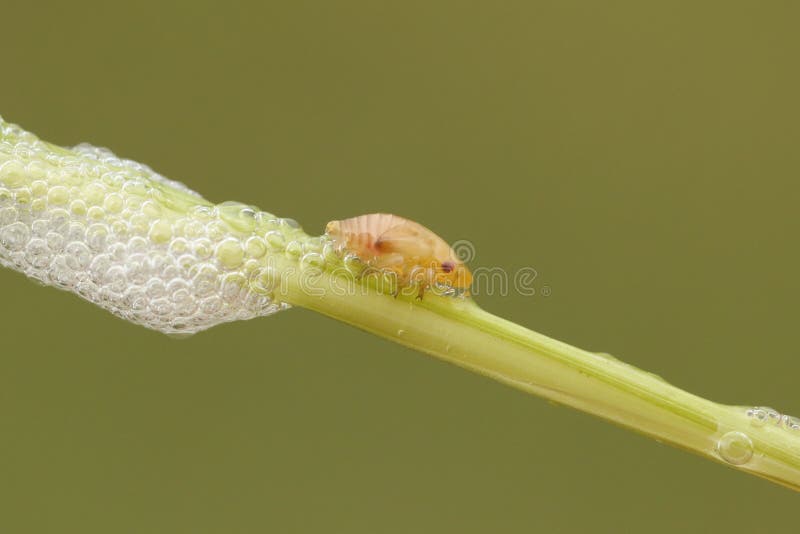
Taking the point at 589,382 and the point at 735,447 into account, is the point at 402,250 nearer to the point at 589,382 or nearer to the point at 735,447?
the point at 589,382

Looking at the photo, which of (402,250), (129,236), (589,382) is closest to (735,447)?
(589,382)

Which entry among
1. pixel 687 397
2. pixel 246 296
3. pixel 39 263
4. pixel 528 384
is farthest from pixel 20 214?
pixel 687 397

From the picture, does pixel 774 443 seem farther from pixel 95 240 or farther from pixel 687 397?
pixel 95 240

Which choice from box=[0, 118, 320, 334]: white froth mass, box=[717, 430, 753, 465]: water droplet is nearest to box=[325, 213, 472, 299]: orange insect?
box=[0, 118, 320, 334]: white froth mass

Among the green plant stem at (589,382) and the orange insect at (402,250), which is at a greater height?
the orange insect at (402,250)

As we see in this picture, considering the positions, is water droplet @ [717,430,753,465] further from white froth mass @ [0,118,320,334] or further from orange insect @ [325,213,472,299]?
white froth mass @ [0,118,320,334]

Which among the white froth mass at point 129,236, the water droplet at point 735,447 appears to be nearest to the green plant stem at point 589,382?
the water droplet at point 735,447

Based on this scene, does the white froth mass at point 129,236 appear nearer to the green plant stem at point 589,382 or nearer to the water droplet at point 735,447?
the green plant stem at point 589,382
